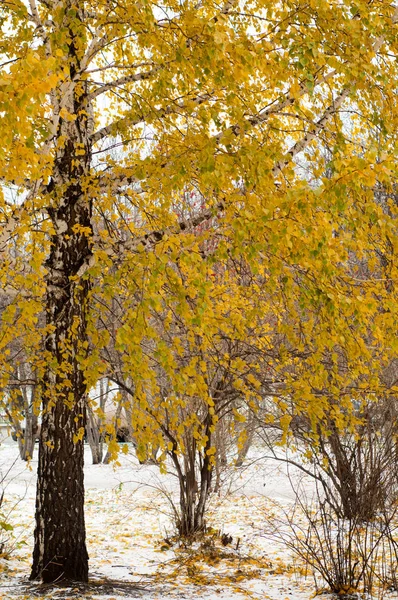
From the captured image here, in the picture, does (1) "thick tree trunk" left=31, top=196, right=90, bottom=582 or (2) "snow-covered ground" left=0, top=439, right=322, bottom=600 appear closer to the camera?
(1) "thick tree trunk" left=31, top=196, right=90, bottom=582

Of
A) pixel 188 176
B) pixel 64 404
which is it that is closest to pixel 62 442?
pixel 64 404

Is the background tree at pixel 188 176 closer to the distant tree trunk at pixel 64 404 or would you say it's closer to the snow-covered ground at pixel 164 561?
the distant tree trunk at pixel 64 404

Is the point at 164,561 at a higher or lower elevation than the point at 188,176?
lower

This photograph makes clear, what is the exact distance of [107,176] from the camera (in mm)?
5070

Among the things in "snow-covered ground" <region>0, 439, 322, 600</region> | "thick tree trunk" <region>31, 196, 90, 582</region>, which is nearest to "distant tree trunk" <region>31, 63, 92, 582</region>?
"thick tree trunk" <region>31, 196, 90, 582</region>

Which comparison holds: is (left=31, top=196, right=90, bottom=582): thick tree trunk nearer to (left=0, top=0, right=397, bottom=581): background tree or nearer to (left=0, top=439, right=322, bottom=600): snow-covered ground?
(left=0, top=0, right=397, bottom=581): background tree

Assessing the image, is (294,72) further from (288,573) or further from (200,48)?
(288,573)

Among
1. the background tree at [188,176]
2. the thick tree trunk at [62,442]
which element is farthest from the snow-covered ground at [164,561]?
the background tree at [188,176]

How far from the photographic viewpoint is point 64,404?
541cm

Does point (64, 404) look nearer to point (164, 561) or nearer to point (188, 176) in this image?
point (188, 176)

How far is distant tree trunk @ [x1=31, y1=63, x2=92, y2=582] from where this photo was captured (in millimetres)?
5410

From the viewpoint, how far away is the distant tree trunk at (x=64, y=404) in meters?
5.41

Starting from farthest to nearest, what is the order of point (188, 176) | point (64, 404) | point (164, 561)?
point (164, 561)
point (64, 404)
point (188, 176)

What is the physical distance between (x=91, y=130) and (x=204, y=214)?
1627 mm
